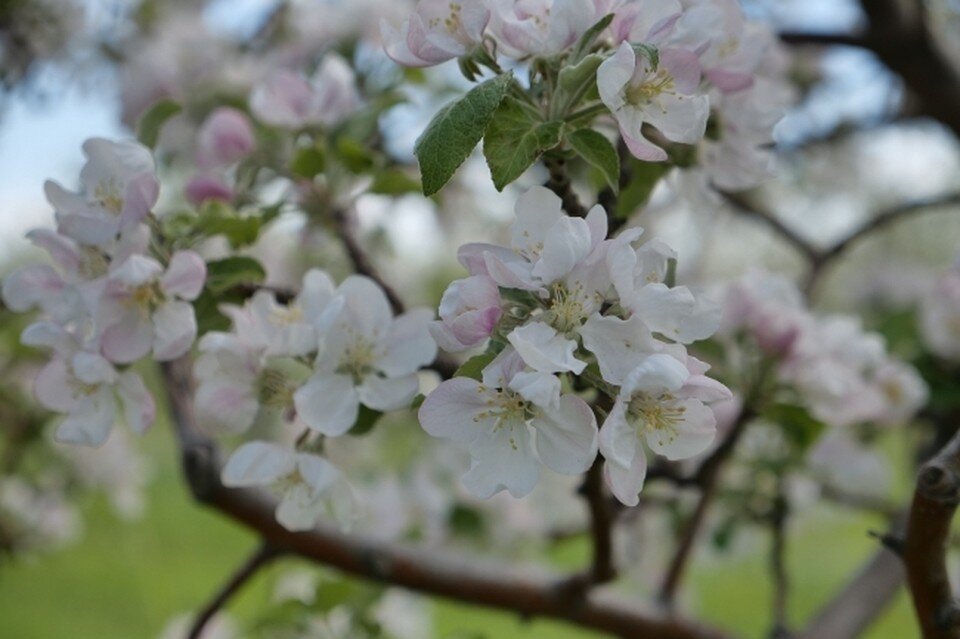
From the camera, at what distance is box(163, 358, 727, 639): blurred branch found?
3.22 feet

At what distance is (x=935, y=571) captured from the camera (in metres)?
0.61

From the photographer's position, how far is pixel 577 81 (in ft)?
1.71

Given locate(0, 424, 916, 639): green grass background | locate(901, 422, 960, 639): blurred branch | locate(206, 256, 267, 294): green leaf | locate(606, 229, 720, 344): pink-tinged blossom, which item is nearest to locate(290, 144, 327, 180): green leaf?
locate(206, 256, 267, 294): green leaf

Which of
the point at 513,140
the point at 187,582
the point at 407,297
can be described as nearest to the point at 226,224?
the point at 513,140

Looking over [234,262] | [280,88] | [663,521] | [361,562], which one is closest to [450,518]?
[663,521]

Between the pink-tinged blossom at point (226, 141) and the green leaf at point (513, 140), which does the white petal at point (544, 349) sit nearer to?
the green leaf at point (513, 140)

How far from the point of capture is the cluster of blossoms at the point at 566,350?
0.48 metres

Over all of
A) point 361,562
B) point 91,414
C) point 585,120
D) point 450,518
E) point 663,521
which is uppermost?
point 585,120

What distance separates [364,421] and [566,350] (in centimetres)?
22

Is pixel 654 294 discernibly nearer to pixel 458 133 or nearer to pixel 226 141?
pixel 458 133

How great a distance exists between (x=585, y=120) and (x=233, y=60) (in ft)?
4.12

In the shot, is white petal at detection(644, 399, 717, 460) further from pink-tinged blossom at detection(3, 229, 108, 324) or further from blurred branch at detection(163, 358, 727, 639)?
blurred branch at detection(163, 358, 727, 639)

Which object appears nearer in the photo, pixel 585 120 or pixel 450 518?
pixel 585 120

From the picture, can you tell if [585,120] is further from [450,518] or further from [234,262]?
[450,518]
